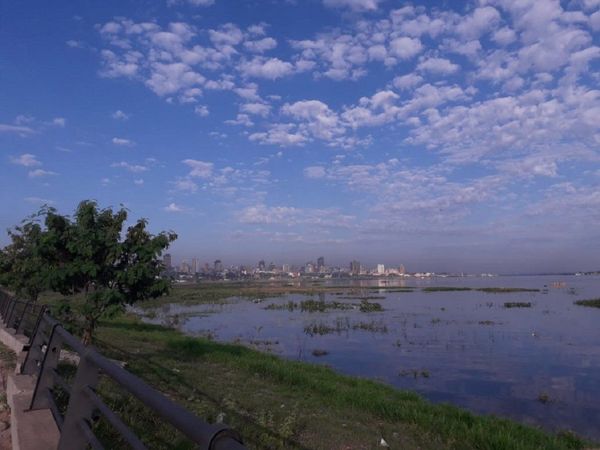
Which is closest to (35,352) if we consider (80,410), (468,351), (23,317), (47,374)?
(47,374)

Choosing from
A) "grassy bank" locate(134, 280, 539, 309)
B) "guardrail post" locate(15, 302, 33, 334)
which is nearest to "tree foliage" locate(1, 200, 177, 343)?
"guardrail post" locate(15, 302, 33, 334)

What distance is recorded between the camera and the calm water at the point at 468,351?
1412 cm

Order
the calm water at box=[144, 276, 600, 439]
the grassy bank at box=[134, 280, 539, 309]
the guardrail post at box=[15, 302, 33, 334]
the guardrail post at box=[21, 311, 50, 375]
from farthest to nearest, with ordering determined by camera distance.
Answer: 1. the grassy bank at box=[134, 280, 539, 309]
2. the calm water at box=[144, 276, 600, 439]
3. the guardrail post at box=[15, 302, 33, 334]
4. the guardrail post at box=[21, 311, 50, 375]

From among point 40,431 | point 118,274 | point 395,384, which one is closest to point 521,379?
point 395,384

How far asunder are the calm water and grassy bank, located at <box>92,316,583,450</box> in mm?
2863

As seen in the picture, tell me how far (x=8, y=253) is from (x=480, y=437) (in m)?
20.9

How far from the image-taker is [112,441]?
513cm

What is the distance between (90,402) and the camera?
343 cm

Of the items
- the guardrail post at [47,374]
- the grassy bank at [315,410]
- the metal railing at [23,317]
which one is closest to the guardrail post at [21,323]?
the metal railing at [23,317]

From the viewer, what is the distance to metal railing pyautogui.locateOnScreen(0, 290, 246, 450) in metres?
1.76

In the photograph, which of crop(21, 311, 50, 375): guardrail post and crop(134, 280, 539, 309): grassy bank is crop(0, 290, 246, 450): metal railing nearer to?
crop(21, 311, 50, 375): guardrail post

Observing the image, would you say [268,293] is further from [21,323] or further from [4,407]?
[4,407]

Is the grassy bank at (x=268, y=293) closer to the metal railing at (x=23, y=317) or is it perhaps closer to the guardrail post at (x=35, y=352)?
the metal railing at (x=23, y=317)

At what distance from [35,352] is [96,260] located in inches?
225
